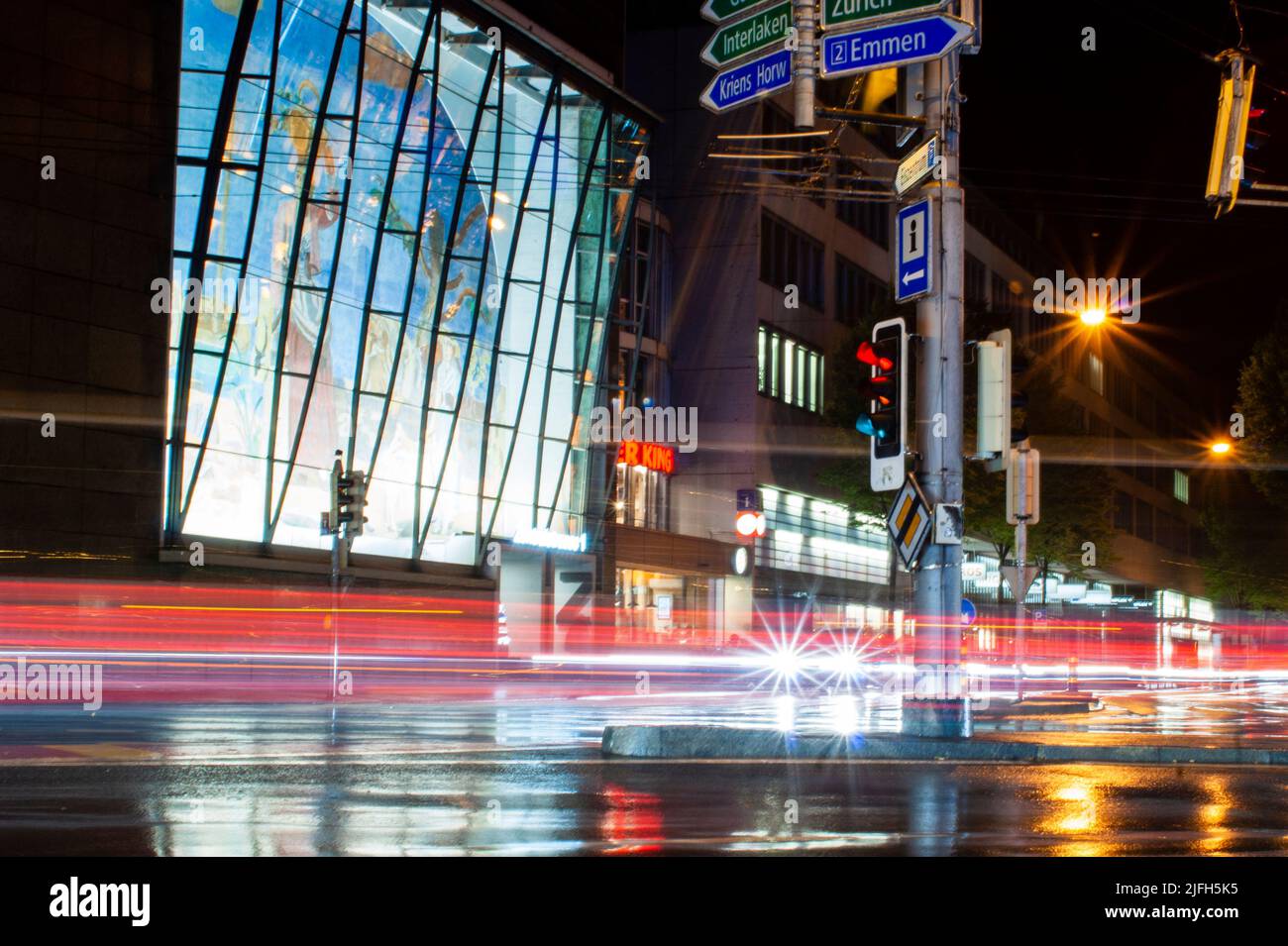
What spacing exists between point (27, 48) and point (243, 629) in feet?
39.6

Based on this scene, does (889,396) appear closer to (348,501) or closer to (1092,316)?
(348,501)

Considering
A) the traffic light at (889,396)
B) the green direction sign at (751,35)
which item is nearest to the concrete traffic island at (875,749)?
the traffic light at (889,396)

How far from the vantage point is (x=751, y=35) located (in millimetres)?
15117

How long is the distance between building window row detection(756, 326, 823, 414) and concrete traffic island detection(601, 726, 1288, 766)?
37868mm

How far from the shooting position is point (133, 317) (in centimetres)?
3073

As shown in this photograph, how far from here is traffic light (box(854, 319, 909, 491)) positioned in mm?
17172

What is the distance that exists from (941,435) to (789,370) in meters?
40.0

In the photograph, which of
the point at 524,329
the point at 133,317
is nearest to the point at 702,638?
the point at 524,329

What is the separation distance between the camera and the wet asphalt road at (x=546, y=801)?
923 cm

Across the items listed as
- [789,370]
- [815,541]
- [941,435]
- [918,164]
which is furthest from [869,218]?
[941,435]

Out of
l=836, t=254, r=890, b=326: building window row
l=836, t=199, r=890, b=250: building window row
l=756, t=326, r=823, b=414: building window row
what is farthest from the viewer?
l=836, t=199, r=890, b=250: building window row

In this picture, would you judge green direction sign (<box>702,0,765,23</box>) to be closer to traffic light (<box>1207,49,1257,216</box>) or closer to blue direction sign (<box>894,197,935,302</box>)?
blue direction sign (<box>894,197,935,302</box>)

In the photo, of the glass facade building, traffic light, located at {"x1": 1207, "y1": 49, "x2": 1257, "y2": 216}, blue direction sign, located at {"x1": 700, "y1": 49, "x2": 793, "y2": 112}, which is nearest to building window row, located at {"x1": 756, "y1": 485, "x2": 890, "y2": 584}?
the glass facade building
